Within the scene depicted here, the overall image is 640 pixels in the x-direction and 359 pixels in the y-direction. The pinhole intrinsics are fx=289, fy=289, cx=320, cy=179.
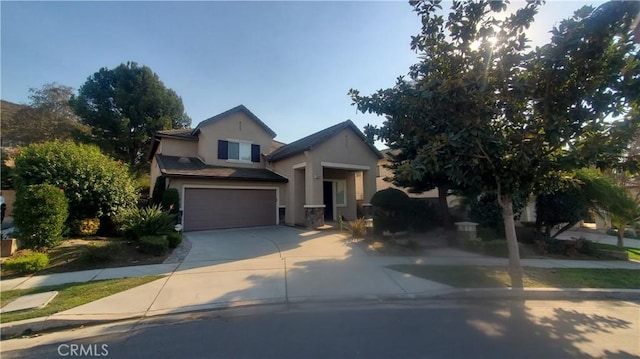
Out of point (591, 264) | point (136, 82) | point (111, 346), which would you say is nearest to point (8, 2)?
point (111, 346)

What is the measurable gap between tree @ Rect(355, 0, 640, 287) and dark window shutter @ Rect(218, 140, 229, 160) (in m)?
13.4

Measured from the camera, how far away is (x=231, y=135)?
59.3 ft

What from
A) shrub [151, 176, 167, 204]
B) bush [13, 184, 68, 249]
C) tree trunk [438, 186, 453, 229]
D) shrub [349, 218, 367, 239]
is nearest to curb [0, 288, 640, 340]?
bush [13, 184, 68, 249]

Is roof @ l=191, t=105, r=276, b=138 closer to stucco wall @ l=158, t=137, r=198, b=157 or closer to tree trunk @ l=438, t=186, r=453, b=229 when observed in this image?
stucco wall @ l=158, t=137, r=198, b=157

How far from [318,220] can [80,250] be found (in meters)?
9.56

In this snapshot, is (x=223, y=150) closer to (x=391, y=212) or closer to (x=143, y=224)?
(x=143, y=224)

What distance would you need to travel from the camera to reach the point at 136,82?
2616 cm

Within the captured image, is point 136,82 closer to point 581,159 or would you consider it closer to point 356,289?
point 356,289

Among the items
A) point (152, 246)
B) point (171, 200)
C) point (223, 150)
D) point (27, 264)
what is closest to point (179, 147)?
point (223, 150)

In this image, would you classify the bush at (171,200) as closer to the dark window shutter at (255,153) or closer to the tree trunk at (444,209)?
the dark window shutter at (255,153)

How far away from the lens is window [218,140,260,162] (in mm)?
17688

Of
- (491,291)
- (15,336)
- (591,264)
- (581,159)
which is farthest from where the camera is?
(591,264)

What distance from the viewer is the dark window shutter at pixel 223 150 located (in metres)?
17.6

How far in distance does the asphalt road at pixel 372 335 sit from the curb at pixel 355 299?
9.0 inches
